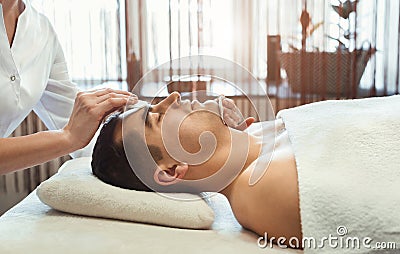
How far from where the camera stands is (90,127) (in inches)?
54.1

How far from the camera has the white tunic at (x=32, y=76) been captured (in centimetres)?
153

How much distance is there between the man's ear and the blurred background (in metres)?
1.33

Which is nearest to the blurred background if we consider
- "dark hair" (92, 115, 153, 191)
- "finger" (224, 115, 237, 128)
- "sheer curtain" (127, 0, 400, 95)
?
"sheer curtain" (127, 0, 400, 95)

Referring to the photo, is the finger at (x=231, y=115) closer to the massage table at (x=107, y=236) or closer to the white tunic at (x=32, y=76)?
the massage table at (x=107, y=236)

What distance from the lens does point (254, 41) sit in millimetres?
2695

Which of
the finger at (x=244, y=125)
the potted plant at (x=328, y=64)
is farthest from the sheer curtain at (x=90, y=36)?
the finger at (x=244, y=125)

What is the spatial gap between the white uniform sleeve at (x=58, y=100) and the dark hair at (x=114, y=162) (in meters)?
0.41

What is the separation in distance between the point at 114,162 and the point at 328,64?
1601 mm

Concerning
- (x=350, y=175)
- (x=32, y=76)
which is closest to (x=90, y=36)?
(x=32, y=76)

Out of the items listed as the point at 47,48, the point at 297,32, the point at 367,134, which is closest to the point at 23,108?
the point at 47,48

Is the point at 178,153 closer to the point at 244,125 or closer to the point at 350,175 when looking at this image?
the point at 244,125

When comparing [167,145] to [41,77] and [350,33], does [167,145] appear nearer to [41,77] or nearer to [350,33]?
[41,77]

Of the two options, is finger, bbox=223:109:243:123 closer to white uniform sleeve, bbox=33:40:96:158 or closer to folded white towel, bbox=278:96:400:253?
folded white towel, bbox=278:96:400:253

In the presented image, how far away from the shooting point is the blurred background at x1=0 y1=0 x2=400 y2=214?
2.67 metres
